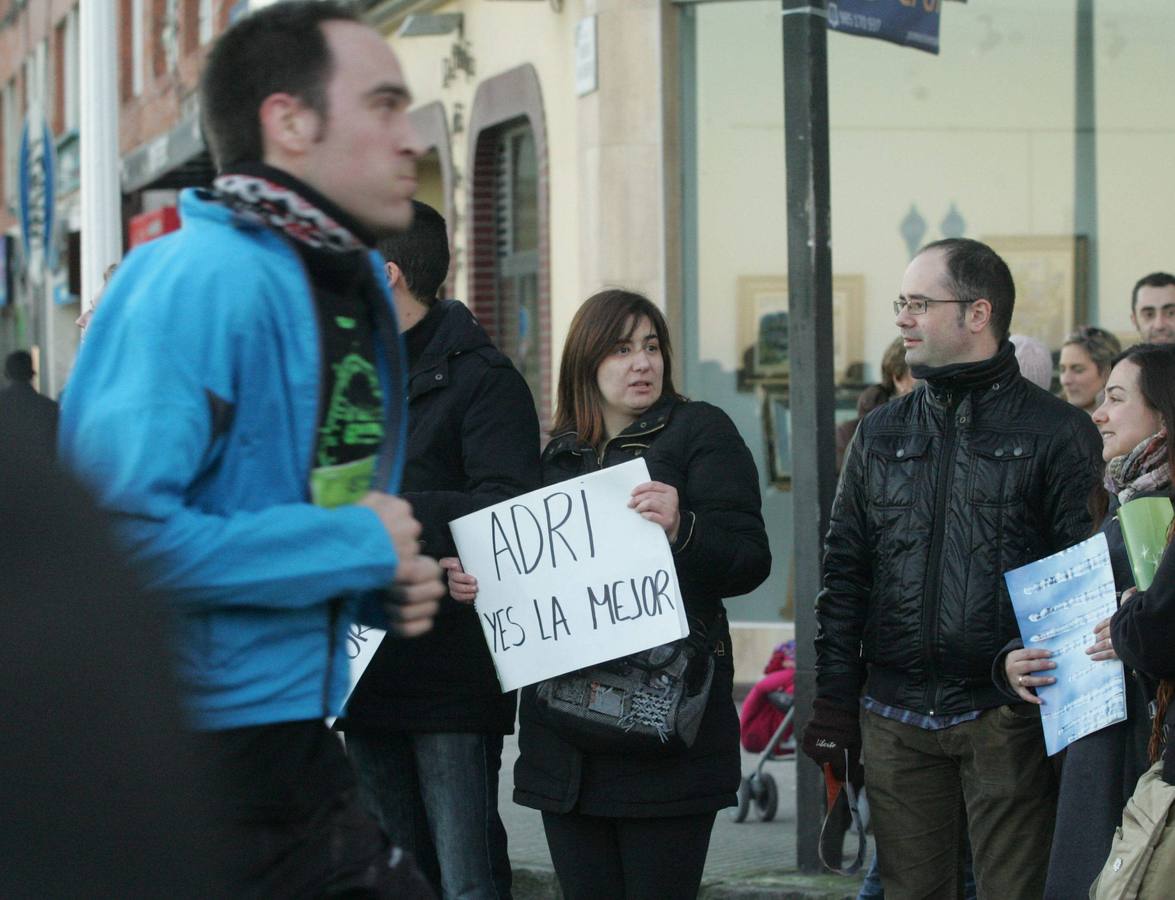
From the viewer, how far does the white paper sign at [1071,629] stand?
15.3 feet

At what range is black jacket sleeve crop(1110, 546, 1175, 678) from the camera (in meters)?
4.27

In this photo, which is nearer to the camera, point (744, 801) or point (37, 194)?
point (744, 801)

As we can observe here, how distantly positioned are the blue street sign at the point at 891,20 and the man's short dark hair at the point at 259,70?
13.6 feet

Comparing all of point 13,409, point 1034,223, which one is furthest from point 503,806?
point 13,409

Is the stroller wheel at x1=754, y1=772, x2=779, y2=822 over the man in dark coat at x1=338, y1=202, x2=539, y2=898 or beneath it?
beneath

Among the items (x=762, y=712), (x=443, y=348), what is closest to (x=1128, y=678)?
(x=443, y=348)

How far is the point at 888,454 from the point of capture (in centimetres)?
506

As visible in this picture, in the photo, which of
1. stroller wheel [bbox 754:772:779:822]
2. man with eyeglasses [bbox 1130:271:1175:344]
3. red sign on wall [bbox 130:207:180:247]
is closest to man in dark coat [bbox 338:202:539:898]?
stroller wheel [bbox 754:772:779:822]

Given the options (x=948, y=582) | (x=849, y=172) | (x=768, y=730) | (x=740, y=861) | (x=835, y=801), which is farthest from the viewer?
(x=849, y=172)

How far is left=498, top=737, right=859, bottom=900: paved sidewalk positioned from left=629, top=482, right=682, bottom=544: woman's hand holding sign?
2.19m

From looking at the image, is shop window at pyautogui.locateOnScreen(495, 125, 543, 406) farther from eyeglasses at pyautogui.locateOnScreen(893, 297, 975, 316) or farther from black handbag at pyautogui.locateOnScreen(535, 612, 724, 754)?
black handbag at pyautogui.locateOnScreen(535, 612, 724, 754)

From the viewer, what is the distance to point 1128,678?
4695 millimetres

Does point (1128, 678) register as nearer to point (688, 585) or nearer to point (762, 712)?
point (688, 585)

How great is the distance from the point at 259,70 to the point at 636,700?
2423 mm
